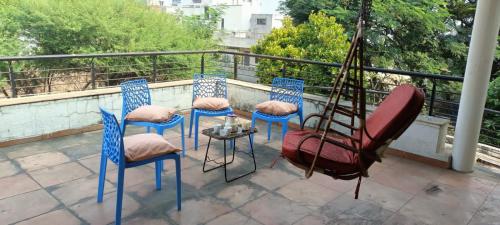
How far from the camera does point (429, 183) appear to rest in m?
3.25

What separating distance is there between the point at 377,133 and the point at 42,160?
3041 mm

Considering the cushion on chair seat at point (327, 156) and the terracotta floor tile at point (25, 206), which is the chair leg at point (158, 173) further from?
the cushion on chair seat at point (327, 156)

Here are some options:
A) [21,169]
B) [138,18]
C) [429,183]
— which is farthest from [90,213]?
[138,18]

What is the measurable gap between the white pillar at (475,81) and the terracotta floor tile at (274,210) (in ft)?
6.12

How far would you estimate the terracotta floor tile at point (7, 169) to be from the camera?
124 inches

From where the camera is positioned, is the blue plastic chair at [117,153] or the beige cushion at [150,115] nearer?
the blue plastic chair at [117,153]

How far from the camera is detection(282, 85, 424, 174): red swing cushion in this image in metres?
1.97

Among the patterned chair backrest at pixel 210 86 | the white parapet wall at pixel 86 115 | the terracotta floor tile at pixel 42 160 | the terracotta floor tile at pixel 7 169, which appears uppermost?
the patterned chair backrest at pixel 210 86

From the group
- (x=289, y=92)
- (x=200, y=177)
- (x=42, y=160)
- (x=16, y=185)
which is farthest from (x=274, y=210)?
(x=42, y=160)

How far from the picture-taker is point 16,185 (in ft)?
9.55

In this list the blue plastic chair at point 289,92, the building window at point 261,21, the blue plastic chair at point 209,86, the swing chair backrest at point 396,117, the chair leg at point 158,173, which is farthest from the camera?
the building window at point 261,21

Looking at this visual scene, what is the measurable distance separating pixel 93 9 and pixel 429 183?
7708mm

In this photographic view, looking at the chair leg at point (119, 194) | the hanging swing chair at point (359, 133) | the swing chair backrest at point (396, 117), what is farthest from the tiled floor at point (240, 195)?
the swing chair backrest at point (396, 117)

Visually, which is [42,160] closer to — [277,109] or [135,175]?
[135,175]
